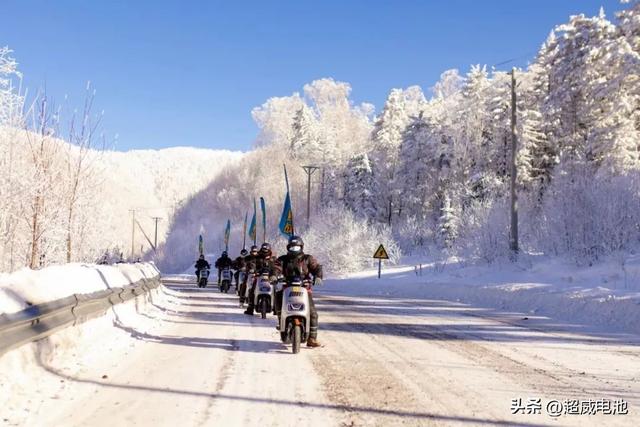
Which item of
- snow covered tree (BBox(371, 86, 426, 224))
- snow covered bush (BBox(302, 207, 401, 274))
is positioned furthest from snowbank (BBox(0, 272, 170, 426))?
snow covered tree (BBox(371, 86, 426, 224))

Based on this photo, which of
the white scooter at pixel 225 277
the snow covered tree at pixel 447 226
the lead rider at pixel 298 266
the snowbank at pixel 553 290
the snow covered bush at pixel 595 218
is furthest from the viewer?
the snow covered tree at pixel 447 226

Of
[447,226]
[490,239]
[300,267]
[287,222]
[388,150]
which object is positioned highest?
[388,150]

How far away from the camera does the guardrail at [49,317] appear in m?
5.17

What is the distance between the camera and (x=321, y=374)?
6.82m

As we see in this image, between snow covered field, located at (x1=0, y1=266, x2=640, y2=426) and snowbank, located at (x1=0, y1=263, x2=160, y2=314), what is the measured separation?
0.52m

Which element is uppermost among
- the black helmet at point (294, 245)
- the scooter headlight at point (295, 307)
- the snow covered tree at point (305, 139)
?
the snow covered tree at point (305, 139)

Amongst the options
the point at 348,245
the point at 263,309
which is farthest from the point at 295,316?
the point at 348,245

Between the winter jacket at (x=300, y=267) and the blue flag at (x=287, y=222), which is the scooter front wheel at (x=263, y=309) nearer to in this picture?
the winter jacket at (x=300, y=267)

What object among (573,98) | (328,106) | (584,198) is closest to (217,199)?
(328,106)

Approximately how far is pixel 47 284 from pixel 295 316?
3.52 m

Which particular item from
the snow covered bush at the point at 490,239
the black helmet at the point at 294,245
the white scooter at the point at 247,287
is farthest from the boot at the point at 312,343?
the snow covered bush at the point at 490,239

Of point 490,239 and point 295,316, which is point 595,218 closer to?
point 490,239

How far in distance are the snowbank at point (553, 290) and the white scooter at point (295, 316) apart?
6.62 m

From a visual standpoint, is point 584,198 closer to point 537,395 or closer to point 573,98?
point 537,395
